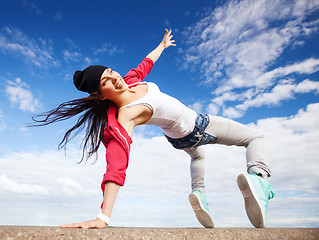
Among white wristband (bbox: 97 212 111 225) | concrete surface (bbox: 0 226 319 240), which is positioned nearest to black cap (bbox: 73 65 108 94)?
white wristband (bbox: 97 212 111 225)

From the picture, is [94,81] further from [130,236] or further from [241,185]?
[241,185]

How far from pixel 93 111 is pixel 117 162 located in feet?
3.18

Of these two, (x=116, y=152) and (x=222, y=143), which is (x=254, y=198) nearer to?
(x=222, y=143)

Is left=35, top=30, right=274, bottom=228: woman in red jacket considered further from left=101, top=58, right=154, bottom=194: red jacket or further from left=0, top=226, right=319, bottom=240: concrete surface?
left=0, top=226, right=319, bottom=240: concrete surface

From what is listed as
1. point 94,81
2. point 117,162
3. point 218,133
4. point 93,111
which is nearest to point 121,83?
point 94,81

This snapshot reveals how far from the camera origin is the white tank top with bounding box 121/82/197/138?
2.53 meters

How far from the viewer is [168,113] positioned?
104 inches

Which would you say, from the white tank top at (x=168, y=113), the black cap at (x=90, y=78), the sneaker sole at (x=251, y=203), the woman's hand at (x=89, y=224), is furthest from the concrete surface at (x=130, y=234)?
the black cap at (x=90, y=78)

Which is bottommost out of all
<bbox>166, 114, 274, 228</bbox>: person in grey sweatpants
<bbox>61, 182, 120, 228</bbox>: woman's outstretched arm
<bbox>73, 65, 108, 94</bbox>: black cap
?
<bbox>61, 182, 120, 228</bbox>: woman's outstretched arm

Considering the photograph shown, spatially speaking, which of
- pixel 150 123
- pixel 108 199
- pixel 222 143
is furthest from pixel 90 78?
pixel 222 143

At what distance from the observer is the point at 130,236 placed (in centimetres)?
145

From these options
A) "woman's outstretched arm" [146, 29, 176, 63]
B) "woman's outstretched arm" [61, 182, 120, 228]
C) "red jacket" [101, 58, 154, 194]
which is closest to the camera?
"woman's outstretched arm" [61, 182, 120, 228]

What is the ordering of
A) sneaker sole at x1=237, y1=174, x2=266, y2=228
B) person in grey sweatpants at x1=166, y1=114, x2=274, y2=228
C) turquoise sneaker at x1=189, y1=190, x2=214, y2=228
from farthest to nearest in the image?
turquoise sneaker at x1=189, y1=190, x2=214, y2=228, person in grey sweatpants at x1=166, y1=114, x2=274, y2=228, sneaker sole at x1=237, y1=174, x2=266, y2=228

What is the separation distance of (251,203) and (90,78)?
77.9 inches
